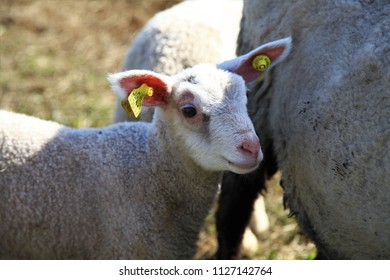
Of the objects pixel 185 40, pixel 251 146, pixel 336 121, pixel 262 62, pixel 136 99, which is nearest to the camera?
pixel 251 146

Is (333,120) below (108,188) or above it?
above

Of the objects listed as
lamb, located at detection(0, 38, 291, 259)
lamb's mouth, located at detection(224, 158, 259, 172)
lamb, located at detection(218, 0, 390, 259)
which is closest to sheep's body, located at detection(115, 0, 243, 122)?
lamb, located at detection(218, 0, 390, 259)

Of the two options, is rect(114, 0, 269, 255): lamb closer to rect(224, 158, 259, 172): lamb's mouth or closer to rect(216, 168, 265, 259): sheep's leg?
rect(216, 168, 265, 259): sheep's leg

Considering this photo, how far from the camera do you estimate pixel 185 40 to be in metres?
3.89

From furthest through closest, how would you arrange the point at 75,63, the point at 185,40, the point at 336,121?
the point at 75,63, the point at 185,40, the point at 336,121

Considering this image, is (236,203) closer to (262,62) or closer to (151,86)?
(262,62)

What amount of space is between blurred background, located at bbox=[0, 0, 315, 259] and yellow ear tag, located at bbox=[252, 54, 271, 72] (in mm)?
1724

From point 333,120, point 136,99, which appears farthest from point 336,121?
point 136,99

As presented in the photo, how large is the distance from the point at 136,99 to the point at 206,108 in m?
0.31

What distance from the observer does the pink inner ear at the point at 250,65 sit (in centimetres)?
305

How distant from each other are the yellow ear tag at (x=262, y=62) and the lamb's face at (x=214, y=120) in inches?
6.6

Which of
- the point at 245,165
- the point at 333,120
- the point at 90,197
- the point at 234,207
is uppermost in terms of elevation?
the point at 333,120

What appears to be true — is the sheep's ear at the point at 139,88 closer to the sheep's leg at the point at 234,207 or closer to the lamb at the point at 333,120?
the lamb at the point at 333,120

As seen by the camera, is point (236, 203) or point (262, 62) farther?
point (236, 203)
